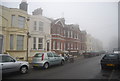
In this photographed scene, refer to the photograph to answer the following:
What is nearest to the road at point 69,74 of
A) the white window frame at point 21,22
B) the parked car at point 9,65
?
the parked car at point 9,65

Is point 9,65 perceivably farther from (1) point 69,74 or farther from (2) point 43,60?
(1) point 69,74

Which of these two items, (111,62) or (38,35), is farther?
(38,35)

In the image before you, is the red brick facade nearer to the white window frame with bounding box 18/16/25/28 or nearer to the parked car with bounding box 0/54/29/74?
the white window frame with bounding box 18/16/25/28

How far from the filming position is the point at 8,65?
735 centimetres

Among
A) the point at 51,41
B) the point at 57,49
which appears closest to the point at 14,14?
the point at 51,41

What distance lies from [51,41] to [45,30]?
8.60 ft

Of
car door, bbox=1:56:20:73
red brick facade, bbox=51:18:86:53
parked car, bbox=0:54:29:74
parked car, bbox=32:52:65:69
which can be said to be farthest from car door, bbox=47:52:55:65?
red brick facade, bbox=51:18:86:53

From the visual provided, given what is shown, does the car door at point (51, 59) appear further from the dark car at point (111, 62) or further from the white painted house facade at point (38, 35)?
the white painted house facade at point (38, 35)

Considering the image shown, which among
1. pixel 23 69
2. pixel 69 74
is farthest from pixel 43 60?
pixel 69 74

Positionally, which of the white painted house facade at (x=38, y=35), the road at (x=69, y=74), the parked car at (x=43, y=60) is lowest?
the road at (x=69, y=74)

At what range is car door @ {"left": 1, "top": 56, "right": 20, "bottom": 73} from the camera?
711 centimetres

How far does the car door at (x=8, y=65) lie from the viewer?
280 inches

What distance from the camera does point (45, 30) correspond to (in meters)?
19.0

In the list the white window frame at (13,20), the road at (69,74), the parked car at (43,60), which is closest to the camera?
the road at (69,74)
